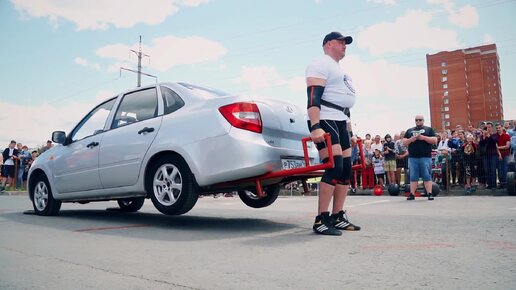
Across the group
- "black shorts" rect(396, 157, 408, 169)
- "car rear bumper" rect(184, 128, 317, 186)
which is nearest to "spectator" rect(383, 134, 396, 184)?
"black shorts" rect(396, 157, 408, 169)

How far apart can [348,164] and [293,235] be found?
1017 millimetres

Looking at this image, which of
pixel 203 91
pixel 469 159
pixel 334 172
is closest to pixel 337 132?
pixel 334 172

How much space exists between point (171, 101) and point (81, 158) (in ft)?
5.91

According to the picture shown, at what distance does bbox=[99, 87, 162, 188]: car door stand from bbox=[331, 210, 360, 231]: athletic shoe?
2.26 m

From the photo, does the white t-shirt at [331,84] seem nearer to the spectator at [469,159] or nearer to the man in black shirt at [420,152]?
the man in black shirt at [420,152]

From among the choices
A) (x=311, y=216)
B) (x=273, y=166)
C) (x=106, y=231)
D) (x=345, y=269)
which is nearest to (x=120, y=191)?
(x=106, y=231)

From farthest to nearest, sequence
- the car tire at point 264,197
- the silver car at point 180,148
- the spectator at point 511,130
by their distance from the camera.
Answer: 1. the spectator at point 511,130
2. the car tire at point 264,197
3. the silver car at point 180,148

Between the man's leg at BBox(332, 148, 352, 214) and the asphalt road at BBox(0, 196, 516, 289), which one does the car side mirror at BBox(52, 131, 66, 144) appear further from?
the man's leg at BBox(332, 148, 352, 214)

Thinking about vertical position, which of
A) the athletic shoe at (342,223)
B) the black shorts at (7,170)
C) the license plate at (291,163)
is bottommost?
the athletic shoe at (342,223)

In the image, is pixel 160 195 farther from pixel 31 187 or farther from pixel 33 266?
pixel 31 187

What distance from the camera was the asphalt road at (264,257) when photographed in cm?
227

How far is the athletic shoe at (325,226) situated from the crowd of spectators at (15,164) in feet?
50.0

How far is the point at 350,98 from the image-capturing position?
168 inches

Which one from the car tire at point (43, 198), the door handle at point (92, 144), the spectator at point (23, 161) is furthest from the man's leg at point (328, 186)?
the spectator at point (23, 161)
